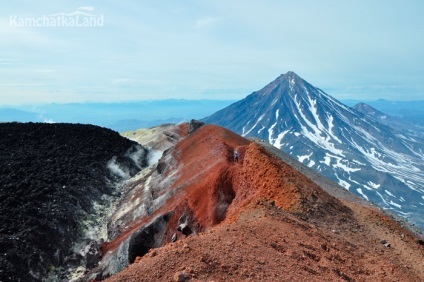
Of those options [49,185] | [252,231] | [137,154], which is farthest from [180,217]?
[137,154]

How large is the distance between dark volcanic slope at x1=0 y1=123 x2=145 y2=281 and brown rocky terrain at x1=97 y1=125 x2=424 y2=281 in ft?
16.2

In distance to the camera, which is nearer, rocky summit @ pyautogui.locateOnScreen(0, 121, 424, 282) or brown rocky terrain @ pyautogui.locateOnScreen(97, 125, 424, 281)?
brown rocky terrain @ pyautogui.locateOnScreen(97, 125, 424, 281)

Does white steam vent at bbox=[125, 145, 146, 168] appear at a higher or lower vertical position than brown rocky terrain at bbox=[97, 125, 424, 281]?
lower

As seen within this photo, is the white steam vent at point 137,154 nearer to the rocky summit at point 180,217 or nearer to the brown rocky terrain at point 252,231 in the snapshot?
the rocky summit at point 180,217

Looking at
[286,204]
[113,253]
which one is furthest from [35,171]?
[286,204]

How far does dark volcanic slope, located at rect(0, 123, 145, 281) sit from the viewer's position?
3103cm

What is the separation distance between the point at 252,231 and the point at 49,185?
32.6 meters

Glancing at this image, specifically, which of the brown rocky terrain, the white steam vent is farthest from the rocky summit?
the white steam vent

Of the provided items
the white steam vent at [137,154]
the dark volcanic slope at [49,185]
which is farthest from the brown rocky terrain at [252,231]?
the white steam vent at [137,154]

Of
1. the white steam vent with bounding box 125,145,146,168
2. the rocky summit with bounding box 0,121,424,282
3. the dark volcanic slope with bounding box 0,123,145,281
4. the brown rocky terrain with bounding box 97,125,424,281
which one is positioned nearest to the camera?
the brown rocky terrain with bounding box 97,125,424,281

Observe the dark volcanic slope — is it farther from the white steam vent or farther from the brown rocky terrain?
the brown rocky terrain

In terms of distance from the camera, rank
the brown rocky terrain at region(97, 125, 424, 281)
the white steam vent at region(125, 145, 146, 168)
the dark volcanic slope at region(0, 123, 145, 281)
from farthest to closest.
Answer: the white steam vent at region(125, 145, 146, 168)
the dark volcanic slope at region(0, 123, 145, 281)
the brown rocky terrain at region(97, 125, 424, 281)

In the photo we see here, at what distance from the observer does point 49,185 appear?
42.1 meters

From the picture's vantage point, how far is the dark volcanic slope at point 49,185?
102 feet
